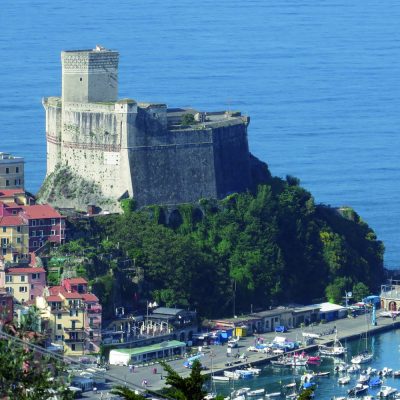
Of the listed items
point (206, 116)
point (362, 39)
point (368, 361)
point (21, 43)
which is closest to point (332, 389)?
point (368, 361)

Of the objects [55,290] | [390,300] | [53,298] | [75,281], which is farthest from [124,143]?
[390,300]

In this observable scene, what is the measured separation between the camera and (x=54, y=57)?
114625 millimetres

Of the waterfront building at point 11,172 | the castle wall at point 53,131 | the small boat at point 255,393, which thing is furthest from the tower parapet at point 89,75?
the small boat at point 255,393

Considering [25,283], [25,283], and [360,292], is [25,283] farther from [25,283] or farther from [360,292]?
[360,292]

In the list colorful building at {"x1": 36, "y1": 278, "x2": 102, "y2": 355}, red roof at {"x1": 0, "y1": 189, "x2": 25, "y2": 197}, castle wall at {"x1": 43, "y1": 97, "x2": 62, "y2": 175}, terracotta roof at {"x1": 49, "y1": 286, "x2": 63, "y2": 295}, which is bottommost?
colorful building at {"x1": 36, "y1": 278, "x2": 102, "y2": 355}

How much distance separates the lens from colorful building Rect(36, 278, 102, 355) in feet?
173

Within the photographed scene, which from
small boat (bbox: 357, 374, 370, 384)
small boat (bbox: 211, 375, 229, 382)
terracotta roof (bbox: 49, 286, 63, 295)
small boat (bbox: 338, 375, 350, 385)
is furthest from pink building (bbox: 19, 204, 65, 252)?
small boat (bbox: 357, 374, 370, 384)

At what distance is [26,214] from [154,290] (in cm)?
353

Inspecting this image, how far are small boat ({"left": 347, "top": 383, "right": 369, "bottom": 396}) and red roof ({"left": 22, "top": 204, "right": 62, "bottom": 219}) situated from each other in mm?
8865

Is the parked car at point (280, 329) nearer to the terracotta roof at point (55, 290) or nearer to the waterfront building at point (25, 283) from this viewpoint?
the terracotta roof at point (55, 290)

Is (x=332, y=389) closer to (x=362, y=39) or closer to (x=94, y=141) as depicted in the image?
(x=94, y=141)

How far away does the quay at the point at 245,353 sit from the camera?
168 ft

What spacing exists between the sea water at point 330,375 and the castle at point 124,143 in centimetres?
642

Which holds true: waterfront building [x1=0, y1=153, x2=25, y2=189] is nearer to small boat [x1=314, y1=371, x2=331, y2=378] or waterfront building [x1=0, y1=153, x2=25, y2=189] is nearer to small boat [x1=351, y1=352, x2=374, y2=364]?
small boat [x1=351, y1=352, x2=374, y2=364]
